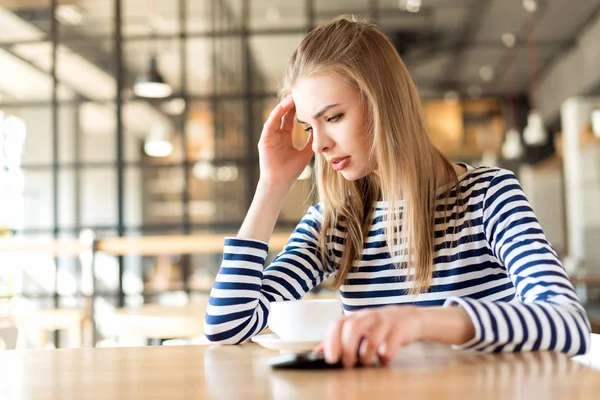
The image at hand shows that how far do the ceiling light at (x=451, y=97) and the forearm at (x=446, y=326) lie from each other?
24.5 ft

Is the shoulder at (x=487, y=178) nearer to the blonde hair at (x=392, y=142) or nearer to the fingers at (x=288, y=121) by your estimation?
the blonde hair at (x=392, y=142)

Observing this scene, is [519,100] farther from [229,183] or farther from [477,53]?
[229,183]

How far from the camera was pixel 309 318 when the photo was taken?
0.89 m

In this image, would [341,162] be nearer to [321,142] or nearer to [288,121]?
[321,142]

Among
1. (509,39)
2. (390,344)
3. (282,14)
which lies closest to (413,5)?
(282,14)

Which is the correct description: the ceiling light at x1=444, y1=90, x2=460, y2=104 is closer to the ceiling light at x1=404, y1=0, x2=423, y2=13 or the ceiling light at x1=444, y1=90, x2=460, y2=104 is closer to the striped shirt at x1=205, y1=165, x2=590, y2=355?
the ceiling light at x1=404, y1=0, x2=423, y2=13

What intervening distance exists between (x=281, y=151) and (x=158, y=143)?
5.06 m

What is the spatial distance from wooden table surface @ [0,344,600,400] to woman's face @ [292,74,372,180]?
0.44 m

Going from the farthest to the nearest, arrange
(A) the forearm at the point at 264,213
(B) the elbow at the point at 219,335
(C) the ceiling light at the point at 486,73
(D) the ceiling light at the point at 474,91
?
1. (D) the ceiling light at the point at 474,91
2. (C) the ceiling light at the point at 486,73
3. (A) the forearm at the point at 264,213
4. (B) the elbow at the point at 219,335

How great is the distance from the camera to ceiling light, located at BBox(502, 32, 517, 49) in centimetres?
763

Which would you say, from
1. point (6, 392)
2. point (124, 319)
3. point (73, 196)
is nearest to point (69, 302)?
point (73, 196)

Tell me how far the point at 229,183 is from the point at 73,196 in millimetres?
1298

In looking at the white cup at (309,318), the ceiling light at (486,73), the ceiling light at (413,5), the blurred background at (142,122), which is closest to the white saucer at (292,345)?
the white cup at (309,318)

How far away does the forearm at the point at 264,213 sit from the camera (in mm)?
1242
